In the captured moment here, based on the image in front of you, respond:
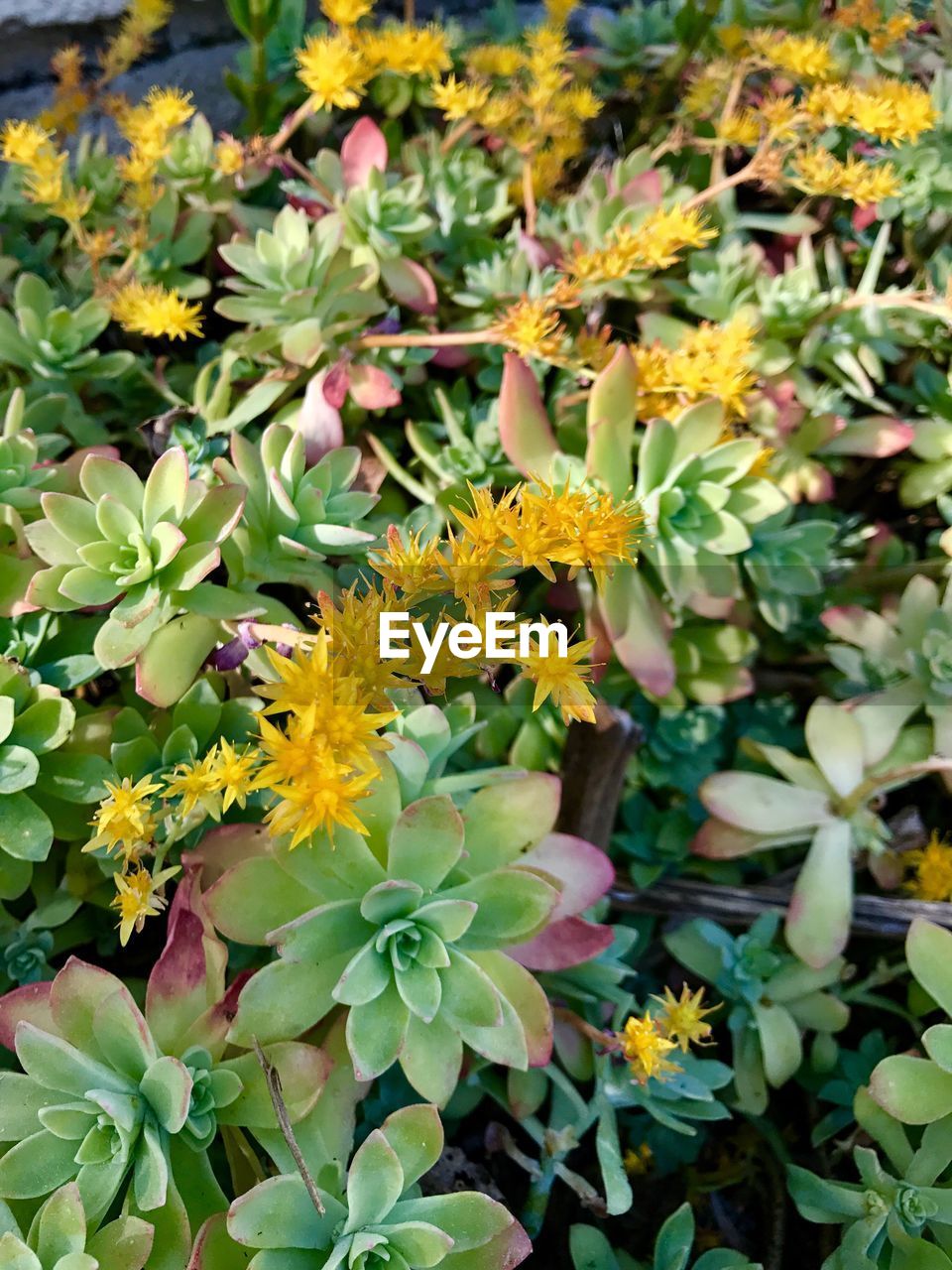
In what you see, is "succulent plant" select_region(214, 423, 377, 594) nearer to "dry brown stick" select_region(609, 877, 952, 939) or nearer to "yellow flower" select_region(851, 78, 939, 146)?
Result: "dry brown stick" select_region(609, 877, 952, 939)

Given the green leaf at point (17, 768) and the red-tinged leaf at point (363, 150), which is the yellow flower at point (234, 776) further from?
the red-tinged leaf at point (363, 150)

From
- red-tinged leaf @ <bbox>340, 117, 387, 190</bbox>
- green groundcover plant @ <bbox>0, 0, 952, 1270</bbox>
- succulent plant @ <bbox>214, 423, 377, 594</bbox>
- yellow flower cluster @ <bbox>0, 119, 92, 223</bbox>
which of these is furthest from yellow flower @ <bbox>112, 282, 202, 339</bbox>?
red-tinged leaf @ <bbox>340, 117, 387, 190</bbox>

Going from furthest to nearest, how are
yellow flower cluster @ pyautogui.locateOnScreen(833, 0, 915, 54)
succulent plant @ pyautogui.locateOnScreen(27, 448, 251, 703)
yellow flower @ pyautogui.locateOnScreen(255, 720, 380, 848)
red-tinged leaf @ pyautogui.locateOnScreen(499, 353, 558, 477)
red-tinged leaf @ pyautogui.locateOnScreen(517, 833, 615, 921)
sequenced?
yellow flower cluster @ pyautogui.locateOnScreen(833, 0, 915, 54) → red-tinged leaf @ pyautogui.locateOnScreen(499, 353, 558, 477) → red-tinged leaf @ pyautogui.locateOnScreen(517, 833, 615, 921) → succulent plant @ pyautogui.locateOnScreen(27, 448, 251, 703) → yellow flower @ pyautogui.locateOnScreen(255, 720, 380, 848)

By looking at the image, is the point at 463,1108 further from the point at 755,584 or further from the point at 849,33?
the point at 849,33

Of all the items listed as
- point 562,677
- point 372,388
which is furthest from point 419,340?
point 562,677

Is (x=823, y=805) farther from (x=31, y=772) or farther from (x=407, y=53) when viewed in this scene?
(x=407, y=53)

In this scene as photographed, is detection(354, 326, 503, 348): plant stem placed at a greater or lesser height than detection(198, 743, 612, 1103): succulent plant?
greater

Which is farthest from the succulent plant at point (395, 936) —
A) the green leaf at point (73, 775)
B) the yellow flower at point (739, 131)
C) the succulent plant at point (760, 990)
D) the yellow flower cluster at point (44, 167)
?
the yellow flower at point (739, 131)
